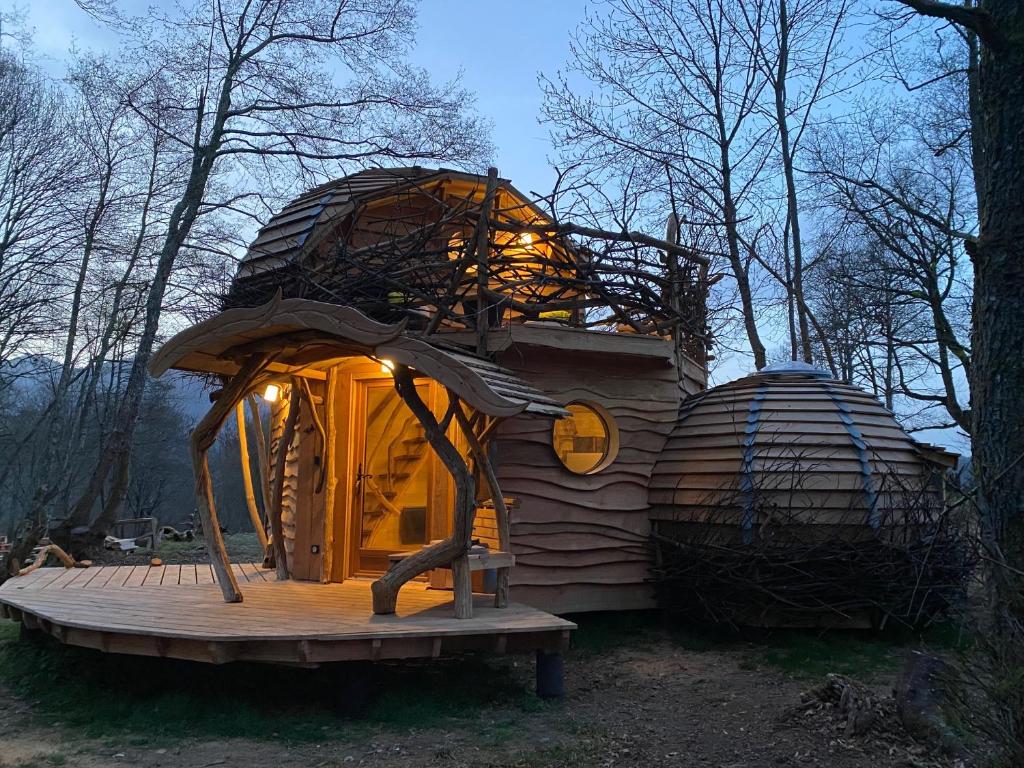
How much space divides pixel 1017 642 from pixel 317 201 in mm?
8814

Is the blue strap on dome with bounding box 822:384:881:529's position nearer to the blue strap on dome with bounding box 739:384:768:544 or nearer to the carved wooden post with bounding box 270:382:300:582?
the blue strap on dome with bounding box 739:384:768:544

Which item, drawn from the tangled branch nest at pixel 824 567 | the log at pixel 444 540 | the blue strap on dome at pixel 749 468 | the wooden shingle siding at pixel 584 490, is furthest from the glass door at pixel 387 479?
the blue strap on dome at pixel 749 468

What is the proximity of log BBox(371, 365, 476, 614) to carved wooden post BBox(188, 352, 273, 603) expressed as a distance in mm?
1607

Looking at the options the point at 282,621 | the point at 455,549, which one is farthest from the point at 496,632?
the point at 282,621

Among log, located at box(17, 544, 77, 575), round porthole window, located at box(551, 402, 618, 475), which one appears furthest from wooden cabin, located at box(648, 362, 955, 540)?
log, located at box(17, 544, 77, 575)

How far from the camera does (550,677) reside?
239 inches

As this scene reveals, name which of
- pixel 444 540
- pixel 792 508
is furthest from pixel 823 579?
pixel 444 540

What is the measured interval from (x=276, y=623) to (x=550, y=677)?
2157 mm

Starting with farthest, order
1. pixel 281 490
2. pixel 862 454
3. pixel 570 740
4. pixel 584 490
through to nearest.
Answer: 1. pixel 281 490
2. pixel 584 490
3. pixel 862 454
4. pixel 570 740

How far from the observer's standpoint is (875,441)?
8.10 metres

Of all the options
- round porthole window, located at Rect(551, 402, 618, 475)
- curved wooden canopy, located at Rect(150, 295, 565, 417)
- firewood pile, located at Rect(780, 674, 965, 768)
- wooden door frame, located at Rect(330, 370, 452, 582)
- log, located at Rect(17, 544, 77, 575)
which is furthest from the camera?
log, located at Rect(17, 544, 77, 575)

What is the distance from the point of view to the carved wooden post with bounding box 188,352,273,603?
6758 mm

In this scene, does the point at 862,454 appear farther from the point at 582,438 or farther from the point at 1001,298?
the point at 1001,298

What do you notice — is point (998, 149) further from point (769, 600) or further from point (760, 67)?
point (760, 67)
